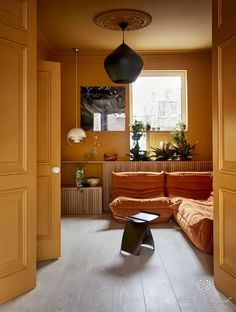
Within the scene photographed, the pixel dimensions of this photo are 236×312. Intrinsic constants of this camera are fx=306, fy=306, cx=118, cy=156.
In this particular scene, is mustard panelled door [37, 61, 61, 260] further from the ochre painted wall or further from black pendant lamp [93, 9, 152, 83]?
the ochre painted wall

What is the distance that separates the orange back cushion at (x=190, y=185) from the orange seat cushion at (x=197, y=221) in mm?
535

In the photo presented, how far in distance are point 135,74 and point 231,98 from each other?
176 cm

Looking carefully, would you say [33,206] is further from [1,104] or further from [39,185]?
[1,104]

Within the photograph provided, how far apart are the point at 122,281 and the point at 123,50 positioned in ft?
8.62

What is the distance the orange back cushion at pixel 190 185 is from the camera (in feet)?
17.0

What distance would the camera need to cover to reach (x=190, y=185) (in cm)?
519

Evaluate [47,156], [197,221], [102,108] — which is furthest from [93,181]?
[197,221]

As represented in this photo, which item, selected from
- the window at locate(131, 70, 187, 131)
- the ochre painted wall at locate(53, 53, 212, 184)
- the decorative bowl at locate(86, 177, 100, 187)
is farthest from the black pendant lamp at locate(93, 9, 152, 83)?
the decorative bowl at locate(86, 177, 100, 187)

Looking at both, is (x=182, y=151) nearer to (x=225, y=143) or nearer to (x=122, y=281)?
(x=225, y=143)

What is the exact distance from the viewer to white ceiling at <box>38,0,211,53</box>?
3869 millimetres

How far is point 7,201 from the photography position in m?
2.37

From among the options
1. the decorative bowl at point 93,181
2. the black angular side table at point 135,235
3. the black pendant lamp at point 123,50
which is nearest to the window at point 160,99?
the decorative bowl at point 93,181

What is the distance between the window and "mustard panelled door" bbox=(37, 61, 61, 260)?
294 centimetres

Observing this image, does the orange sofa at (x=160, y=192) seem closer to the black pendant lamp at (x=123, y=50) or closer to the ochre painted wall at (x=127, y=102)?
the ochre painted wall at (x=127, y=102)
